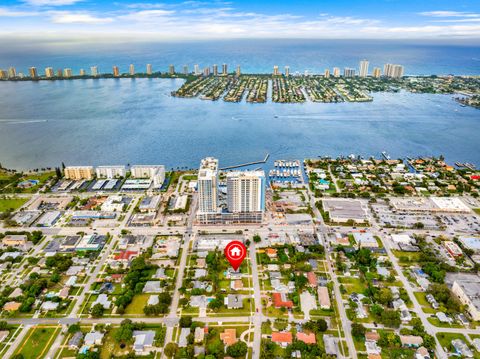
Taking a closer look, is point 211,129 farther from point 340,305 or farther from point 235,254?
point 340,305

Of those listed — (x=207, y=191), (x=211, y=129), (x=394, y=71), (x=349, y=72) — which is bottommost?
(x=211, y=129)

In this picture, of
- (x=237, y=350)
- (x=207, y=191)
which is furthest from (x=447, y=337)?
(x=207, y=191)

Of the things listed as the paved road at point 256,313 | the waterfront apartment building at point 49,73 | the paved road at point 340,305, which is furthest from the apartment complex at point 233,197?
the waterfront apartment building at point 49,73

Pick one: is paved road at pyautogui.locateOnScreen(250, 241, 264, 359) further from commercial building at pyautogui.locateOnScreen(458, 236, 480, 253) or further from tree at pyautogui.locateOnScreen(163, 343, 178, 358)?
commercial building at pyautogui.locateOnScreen(458, 236, 480, 253)

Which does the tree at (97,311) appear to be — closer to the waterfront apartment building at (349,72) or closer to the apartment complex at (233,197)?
the apartment complex at (233,197)

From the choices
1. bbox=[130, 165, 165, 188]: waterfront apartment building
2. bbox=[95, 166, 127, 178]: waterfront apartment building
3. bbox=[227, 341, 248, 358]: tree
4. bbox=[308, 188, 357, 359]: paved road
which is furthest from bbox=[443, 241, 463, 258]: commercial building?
bbox=[95, 166, 127, 178]: waterfront apartment building

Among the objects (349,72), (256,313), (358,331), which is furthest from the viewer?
(349,72)
